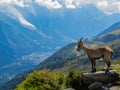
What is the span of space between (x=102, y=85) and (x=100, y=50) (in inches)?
139

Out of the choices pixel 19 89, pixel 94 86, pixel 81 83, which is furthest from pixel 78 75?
pixel 19 89

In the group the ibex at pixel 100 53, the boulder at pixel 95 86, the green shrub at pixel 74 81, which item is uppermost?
the ibex at pixel 100 53

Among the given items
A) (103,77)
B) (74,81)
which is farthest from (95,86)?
(74,81)

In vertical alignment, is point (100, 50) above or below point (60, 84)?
above

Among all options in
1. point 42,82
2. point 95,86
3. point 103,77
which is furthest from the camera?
point 42,82

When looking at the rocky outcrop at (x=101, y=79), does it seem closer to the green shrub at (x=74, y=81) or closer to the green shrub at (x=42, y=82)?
the green shrub at (x=74, y=81)

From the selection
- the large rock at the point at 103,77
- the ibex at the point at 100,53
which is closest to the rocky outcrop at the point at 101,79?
the large rock at the point at 103,77

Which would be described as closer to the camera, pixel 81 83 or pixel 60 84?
Answer: pixel 81 83

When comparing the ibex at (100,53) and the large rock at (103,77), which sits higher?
the ibex at (100,53)

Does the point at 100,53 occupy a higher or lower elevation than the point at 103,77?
higher

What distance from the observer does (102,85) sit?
36.2 metres

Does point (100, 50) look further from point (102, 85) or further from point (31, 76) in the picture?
point (31, 76)

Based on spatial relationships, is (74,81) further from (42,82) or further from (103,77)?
(42,82)

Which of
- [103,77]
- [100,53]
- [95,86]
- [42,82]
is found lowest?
[95,86]
